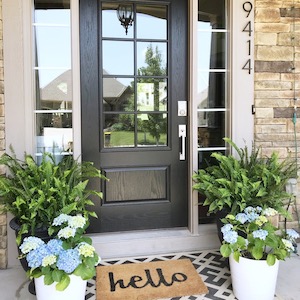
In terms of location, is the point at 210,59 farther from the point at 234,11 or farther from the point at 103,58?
the point at 103,58

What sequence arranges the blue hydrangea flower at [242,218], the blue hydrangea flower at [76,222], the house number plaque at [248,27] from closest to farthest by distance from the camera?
the blue hydrangea flower at [76,222]
the blue hydrangea flower at [242,218]
the house number plaque at [248,27]

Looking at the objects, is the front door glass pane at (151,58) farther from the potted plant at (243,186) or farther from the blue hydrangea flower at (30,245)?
the blue hydrangea flower at (30,245)

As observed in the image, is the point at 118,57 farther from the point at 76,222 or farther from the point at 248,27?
the point at 76,222

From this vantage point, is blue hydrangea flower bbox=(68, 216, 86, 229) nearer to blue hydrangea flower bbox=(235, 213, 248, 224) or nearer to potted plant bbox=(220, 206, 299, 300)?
potted plant bbox=(220, 206, 299, 300)

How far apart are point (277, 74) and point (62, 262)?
2.22 m

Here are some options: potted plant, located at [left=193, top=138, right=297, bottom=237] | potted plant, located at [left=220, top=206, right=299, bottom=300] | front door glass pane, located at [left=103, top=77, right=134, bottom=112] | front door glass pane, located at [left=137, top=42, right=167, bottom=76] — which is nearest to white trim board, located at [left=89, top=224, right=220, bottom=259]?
potted plant, located at [left=193, top=138, right=297, bottom=237]

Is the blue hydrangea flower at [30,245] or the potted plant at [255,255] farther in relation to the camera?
the potted plant at [255,255]

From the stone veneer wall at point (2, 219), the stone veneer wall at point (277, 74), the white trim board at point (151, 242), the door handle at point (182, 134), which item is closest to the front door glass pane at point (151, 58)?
the door handle at point (182, 134)

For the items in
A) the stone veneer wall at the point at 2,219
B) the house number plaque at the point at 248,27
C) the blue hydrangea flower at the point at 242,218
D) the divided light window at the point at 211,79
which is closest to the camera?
the blue hydrangea flower at the point at 242,218

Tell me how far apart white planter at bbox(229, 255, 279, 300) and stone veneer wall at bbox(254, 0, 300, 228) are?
3.74 ft

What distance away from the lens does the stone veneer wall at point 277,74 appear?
112 inches

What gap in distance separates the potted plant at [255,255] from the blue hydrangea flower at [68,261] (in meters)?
0.85

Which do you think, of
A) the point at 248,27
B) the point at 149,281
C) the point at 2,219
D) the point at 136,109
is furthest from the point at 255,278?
the point at 248,27

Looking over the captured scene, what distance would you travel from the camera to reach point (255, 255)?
1999mm
